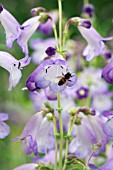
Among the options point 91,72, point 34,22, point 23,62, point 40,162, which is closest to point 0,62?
point 23,62

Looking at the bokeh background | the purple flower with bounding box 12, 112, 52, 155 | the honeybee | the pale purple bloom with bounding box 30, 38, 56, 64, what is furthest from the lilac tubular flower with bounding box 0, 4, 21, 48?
the pale purple bloom with bounding box 30, 38, 56, 64

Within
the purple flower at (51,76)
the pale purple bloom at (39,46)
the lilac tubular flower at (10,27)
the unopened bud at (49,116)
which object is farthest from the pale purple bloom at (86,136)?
the pale purple bloom at (39,46)

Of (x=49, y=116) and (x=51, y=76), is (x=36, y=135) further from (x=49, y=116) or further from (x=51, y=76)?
(x=51, y=76)

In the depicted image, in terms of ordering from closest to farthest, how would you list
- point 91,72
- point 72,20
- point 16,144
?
point 72,20 < point 91,72 < point 16,144

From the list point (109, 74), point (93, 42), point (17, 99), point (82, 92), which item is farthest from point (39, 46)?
point (109, 74)

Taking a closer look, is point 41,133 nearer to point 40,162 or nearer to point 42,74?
point 40,162
